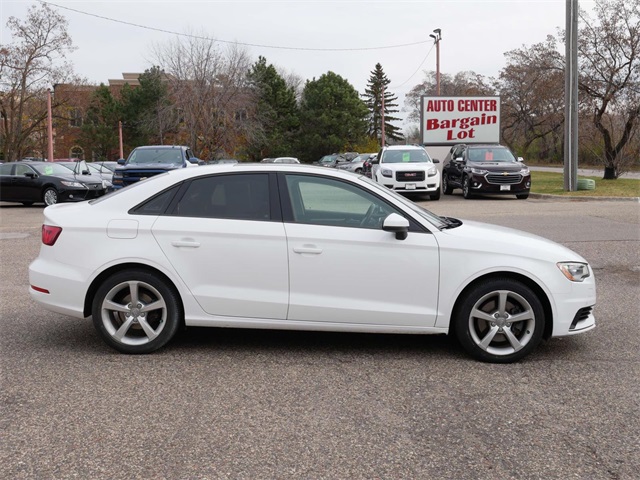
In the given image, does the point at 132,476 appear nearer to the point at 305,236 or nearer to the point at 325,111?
the point at 305,236

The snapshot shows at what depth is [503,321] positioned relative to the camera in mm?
5145

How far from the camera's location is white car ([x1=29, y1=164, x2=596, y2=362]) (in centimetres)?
515

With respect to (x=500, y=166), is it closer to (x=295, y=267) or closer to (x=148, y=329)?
(x=295, y=267)

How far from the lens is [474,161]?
937 inches

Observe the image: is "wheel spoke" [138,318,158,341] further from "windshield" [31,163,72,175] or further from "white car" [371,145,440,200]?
"windshield" [31,163,72,175]

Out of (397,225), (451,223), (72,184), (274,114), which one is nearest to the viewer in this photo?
(397,225)

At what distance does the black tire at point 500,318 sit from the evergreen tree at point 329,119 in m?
69.1

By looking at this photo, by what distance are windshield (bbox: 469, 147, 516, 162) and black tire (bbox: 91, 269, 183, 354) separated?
19.9 meters

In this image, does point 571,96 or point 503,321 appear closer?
point 503,321

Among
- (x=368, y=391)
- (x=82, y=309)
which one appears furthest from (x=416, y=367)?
(x=82, y=309)

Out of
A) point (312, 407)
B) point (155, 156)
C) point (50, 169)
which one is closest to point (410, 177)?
point (155, 156)

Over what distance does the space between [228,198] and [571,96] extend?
20.4 metres

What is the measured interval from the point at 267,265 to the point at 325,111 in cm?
7097

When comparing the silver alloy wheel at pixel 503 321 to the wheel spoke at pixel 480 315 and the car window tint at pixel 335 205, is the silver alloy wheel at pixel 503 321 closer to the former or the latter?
the wheel spoke at pixel 480 315
